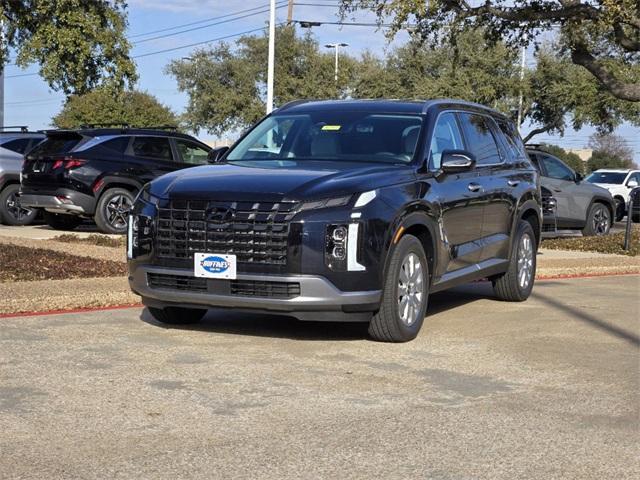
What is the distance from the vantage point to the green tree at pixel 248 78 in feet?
188

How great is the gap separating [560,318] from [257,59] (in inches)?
2088

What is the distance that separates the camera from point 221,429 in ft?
17.3

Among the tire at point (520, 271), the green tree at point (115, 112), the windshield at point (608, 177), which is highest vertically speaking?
the green tree at point (115, 112)

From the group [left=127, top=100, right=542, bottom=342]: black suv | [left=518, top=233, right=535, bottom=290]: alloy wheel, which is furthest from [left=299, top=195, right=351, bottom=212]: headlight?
[left=518, top=233, right=535, bottom=290]: alloy wheel

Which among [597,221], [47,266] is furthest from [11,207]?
[597,221]

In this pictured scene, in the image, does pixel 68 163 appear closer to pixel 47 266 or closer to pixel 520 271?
pixel 47 266

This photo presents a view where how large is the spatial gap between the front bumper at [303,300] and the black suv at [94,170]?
31.8ft

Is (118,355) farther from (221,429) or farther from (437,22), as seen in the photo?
(437,22)

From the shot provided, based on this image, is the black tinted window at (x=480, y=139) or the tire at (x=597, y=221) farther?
the tire at (x=597, y=221)

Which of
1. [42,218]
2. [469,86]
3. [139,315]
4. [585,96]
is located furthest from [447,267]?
[469,86]

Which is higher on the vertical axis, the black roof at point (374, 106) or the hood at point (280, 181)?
the black roof at point (374, 106)

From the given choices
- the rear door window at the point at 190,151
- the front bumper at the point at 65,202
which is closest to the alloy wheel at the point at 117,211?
the front bumper at the point at 65,202

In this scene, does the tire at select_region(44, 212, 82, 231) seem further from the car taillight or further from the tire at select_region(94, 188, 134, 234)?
the car taillight

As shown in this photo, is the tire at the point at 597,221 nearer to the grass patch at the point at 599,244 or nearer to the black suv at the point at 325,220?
the grass patch at the point at 599,244
